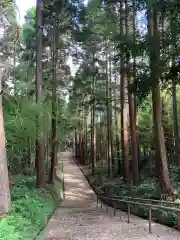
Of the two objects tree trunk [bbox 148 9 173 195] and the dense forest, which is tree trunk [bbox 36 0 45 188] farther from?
tree trunk [bbox 148 9 173 195]

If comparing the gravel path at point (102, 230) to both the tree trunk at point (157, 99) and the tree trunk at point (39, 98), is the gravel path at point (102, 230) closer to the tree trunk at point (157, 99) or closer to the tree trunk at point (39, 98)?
the tree trunk at point (157, 99)

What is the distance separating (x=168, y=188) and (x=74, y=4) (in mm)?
10907

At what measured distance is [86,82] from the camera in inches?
1113

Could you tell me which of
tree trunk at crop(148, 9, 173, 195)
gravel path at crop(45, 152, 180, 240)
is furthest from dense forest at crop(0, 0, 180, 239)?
gravel path at crop(45, 152, 180, 240)

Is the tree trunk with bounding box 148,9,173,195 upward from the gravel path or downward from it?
upward

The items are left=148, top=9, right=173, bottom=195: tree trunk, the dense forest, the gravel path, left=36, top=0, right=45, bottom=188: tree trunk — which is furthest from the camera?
left=36, top=0, right=45, bottom=188: tree trunk

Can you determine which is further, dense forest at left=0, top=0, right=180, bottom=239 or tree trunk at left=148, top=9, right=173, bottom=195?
tree trunk at left=148, top=9, right=173, bottom=195

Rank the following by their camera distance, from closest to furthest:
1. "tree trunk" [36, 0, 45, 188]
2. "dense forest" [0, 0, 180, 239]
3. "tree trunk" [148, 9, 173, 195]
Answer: "dense forest" [0, 0, 180, 239] → "tree trunk" [148, 9, 173, 195] → "tree trunk" [36, 0, 45, 188]

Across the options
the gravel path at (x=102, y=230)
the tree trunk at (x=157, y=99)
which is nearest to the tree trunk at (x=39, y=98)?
the gravel path at (x=102, y=230)

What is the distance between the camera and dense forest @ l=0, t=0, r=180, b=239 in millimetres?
10125

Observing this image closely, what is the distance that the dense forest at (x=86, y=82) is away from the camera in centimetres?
1012

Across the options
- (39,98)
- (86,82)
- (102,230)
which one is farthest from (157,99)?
(86,82)

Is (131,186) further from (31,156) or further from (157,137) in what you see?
(31,156)

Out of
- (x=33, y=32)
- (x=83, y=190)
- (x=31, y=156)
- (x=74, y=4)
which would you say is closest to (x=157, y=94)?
(x=74, y=4)
